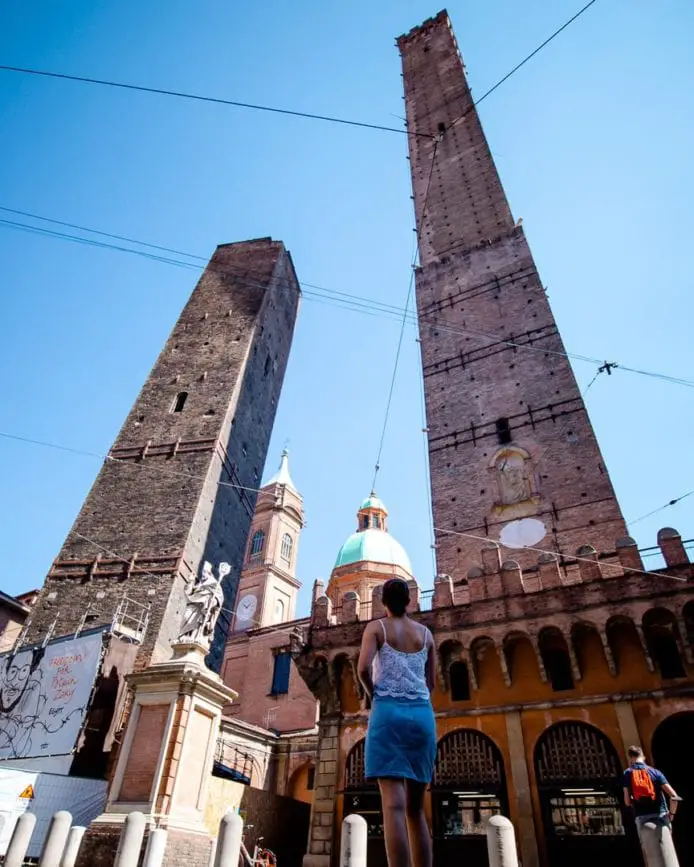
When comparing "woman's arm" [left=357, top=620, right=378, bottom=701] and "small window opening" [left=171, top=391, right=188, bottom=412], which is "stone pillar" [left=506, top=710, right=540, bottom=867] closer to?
"woman's arm" [left=357, top=620, right=378, bottom=701]

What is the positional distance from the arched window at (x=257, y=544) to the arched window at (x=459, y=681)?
1086 inches

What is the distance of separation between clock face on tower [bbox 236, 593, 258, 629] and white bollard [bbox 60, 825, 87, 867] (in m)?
29.6

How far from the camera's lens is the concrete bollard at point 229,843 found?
4625 millimetres

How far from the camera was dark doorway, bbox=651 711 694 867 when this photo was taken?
356 inches

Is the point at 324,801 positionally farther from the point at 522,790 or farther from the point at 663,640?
the point at 663,640

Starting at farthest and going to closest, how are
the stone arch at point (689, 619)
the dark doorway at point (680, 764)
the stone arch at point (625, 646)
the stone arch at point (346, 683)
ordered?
A: 1. the stone arch at point (346, 683)
2. the stone arch at point (625, 646)
3. the stone arch at point (689, 619)
4. the dark doorway at point (680, 764)

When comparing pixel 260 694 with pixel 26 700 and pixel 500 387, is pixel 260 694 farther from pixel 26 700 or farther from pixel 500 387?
pixel 500 387

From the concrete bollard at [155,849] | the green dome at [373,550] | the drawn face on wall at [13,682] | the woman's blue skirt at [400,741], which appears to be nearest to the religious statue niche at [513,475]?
the concrete bollard at [155,849]

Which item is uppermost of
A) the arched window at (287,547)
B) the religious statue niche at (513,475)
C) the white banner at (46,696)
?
the arched window at (287,547)

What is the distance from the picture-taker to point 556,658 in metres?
11.1

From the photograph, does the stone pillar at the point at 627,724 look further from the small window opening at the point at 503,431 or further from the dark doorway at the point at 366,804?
the small window opening at the point at 503,431

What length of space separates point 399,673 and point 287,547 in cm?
3772

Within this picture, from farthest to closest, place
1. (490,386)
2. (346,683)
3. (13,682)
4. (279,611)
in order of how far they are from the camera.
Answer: (279,611), (490,386), (13,682), (346,683)

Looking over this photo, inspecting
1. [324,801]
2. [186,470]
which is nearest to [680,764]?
[324,801]
